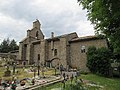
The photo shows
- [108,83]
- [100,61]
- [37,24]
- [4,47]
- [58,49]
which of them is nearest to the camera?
[108,83]

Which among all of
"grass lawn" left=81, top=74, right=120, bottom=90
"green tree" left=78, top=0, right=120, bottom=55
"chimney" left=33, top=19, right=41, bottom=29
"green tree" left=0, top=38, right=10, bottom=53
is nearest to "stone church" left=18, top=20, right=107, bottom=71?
"chimney" left=33, top=19, right=41, bottom=29

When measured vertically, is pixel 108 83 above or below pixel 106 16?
below

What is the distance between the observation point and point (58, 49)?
42719 millimetres

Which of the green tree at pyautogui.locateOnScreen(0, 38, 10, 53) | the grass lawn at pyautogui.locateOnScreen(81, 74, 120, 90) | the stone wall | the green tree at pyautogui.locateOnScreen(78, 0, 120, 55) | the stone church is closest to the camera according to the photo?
the green tree at pyautogui.locateOnScreen(78, 0, 120, 55)

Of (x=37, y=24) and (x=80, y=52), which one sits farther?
(x=37, y=24)

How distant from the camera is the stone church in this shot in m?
38.3

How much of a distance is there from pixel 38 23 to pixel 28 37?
18.5ft

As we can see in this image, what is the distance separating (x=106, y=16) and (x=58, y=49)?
85.1ft

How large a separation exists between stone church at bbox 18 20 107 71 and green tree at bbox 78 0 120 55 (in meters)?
16.0

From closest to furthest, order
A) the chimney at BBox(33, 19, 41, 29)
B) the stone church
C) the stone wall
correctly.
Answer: the stone wall
the stone church
the chimney at BBox(33, 19, 41, 29)

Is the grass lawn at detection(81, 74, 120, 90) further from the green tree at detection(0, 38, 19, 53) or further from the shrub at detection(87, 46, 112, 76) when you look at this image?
the green tree at detection(0, 38, 19, 53)

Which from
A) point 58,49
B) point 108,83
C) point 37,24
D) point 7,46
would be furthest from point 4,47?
point 108,83

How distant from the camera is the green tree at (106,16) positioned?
1598cm

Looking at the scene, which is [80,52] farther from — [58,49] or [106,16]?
[106,16]
